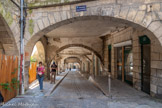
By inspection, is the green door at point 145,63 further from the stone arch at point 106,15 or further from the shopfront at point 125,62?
the stone arch at point 106,15

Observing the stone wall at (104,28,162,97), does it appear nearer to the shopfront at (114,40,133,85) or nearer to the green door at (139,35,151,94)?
the green door at (139,35,151,94)

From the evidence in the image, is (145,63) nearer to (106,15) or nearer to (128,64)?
(128,64)

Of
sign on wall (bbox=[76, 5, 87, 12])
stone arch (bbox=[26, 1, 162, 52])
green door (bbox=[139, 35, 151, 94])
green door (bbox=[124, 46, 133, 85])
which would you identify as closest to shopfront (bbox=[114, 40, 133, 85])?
green door (bbox=[124, 46, 133, 85])

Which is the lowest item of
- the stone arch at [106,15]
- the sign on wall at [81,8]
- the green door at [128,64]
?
the green door at [128,64]

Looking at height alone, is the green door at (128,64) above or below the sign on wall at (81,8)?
below

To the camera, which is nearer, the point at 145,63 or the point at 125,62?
the point at 145,63

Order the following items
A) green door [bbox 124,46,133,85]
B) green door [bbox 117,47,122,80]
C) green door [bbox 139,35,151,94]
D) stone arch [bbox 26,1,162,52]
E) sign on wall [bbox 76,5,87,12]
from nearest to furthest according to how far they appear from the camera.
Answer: stone arch [bbox 26,1,162,52] → sign on wall [bbox 76,5,87,12] → green door [bbox 139,35,151,94] → green door [bbox 124,46,133,85] → green door [bbox 117,47,122,80]

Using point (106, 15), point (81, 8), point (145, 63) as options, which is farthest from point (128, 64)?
point (81, 8)

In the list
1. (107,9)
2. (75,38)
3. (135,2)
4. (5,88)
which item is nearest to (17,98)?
(5,88)

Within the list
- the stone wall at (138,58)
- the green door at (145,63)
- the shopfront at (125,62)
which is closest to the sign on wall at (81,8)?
the stone wall at (138,58)

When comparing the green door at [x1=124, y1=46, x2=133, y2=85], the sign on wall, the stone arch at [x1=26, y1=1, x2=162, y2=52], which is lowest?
the green door at [x1=124, y1=46, x2=133, y2=85]

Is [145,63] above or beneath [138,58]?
beneath

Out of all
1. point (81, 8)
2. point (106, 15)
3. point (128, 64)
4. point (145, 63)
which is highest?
point (81, 8)

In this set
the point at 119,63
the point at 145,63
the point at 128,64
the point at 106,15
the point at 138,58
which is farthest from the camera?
the point at 119,63
